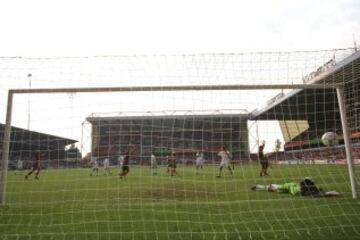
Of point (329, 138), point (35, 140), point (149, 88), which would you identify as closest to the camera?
point (149, 88)

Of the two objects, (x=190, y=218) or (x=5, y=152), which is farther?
(x=5, y=152)

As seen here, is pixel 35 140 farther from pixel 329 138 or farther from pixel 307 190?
pixel 329 138

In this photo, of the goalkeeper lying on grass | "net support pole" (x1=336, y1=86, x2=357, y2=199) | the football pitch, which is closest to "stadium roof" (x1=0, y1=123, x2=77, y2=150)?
the football pitch

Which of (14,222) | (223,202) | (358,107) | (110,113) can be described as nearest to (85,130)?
(110,113)

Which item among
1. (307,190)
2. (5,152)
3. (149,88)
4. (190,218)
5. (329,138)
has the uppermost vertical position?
(149,88)

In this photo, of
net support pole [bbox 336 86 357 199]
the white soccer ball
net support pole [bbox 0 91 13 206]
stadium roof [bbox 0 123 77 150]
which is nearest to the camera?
net support pole [bbox 0 91 13 206]

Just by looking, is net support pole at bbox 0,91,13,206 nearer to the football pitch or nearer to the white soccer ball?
the football pitch

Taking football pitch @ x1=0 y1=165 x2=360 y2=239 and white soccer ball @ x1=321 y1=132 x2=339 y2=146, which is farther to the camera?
white soccer ball @ x1=321 y1=132 x2=339 y2=146

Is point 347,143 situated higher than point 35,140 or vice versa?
point 35,140

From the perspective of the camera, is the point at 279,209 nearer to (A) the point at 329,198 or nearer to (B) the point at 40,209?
(A) the point at 329,198

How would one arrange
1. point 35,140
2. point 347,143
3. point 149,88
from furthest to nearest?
point 35,140, point 347,143, point 149,88

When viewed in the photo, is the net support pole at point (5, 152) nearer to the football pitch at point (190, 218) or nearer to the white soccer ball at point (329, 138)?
the football pitch at point (190, 218)

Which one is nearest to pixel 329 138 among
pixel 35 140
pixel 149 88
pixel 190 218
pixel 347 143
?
pixel 347 143

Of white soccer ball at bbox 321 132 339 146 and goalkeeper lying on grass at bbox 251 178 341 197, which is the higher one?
white soccer ball at bbox 321 132 339 146
